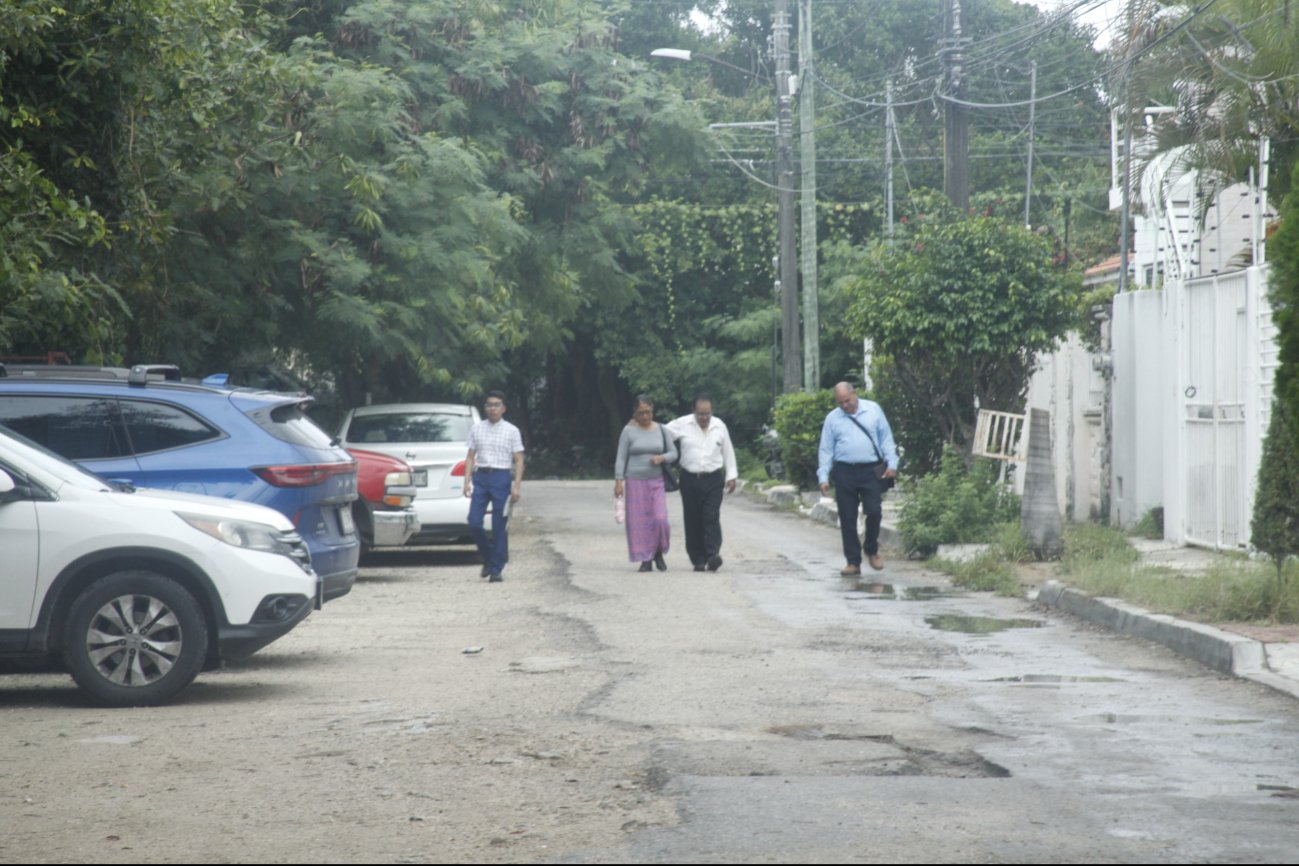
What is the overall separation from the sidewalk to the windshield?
648 cm

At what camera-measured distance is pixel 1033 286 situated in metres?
20.3

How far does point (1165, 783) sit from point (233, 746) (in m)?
4.03

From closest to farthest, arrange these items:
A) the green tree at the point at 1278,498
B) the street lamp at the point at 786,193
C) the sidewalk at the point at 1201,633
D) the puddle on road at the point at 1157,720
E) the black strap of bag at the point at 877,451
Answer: the puddle on road at the point at 1157,720, the sidewalk at the point at 1201,633, the green tree at the point at 1278,498, the black strap of bag at the point at 877,451, the street lamp at the point at 786,193

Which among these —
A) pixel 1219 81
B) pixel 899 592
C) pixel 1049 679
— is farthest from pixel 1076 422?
pixel 1049 679

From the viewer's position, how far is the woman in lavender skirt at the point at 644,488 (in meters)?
16.9

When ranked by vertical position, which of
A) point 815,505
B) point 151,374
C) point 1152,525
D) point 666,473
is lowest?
point 815,505

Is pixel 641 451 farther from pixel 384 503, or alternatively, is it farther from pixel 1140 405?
pixel 1140 405

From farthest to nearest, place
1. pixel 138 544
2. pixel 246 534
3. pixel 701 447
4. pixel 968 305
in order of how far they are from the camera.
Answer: pixel 968 305 < pixel 701 447 < pixel 246 534 < pixel 138 544

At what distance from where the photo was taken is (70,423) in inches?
448

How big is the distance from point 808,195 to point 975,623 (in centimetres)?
1910

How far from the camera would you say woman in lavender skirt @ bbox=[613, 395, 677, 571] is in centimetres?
1686

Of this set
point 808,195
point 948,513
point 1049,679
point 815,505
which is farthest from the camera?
point 808,195

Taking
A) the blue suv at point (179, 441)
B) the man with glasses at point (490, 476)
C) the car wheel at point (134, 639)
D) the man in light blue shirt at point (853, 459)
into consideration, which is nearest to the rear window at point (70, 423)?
the blue suv at point (179, 441)

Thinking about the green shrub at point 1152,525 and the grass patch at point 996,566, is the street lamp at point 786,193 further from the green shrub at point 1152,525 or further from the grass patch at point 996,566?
the grass patch at point 996,566
